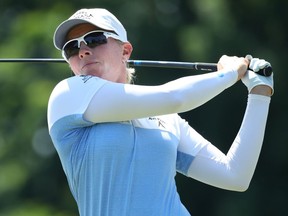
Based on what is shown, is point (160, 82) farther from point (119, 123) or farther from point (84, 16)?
point (119, 123)

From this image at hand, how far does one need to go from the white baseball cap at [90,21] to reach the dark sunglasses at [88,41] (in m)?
0.02

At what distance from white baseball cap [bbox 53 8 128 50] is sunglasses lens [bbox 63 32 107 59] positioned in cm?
3

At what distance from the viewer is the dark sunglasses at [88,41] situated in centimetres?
452

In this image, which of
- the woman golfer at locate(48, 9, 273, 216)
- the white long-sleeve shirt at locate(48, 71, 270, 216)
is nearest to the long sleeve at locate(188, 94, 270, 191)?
the woman golfer at locate(48, 9, 273, 216)

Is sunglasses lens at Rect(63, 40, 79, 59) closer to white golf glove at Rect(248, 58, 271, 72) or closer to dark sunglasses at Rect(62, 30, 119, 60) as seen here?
dark sunglasses at Rect(62, 30, 119, 60)

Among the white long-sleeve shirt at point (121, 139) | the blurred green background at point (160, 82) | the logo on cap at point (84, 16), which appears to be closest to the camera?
the white long-sleeve shirt at point (121, 139)

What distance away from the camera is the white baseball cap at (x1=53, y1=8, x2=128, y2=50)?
4.51 metres

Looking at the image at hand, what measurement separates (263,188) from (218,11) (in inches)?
54.6

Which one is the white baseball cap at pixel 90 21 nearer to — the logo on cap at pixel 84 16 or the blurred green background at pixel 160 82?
the logo on cap at pixel 84 16

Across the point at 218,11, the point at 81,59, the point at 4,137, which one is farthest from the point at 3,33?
the point at 81,59

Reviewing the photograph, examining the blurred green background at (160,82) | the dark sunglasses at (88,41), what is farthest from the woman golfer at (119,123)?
the blurred green background at (160,82)

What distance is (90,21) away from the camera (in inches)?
177

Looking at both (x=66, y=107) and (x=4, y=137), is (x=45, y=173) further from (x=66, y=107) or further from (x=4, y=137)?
(x=66, y=107)

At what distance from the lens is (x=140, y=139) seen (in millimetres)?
4348
